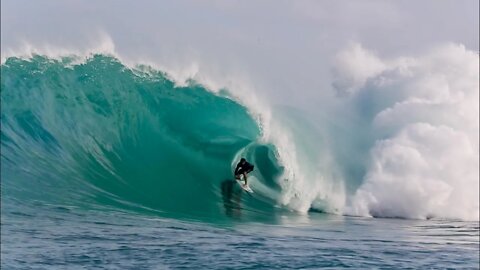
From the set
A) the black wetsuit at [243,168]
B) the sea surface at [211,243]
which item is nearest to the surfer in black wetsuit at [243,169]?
the black wetsuit at [243,168]

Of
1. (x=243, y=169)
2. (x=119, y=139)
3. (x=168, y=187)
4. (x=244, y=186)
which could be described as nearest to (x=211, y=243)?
(x=168, y=187)

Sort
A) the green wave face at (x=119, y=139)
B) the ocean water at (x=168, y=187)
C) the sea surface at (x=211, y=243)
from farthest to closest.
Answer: the green wave face at (x=119, y=139)
the ocean water at (x=168, y=187)
the sea surface at (x=211, y=243)

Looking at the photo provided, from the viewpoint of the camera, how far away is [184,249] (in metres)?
9.18

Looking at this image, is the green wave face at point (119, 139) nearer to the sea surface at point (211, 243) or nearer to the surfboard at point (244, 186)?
the surfboard at point (244, 186)

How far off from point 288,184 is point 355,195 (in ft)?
5.67

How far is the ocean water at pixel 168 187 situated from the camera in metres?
9.10

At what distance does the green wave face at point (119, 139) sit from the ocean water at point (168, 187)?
38mm

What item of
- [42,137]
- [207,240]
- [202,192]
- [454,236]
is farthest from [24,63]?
[454,236]

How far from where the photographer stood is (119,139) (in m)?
16.0

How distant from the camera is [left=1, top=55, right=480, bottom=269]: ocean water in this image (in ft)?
29.9

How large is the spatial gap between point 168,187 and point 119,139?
7.96ft

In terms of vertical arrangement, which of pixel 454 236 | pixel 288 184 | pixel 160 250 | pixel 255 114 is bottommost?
pixel 160 250

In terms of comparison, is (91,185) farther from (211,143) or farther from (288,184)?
(288,184)

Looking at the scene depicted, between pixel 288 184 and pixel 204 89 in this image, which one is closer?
pixel 288 184
